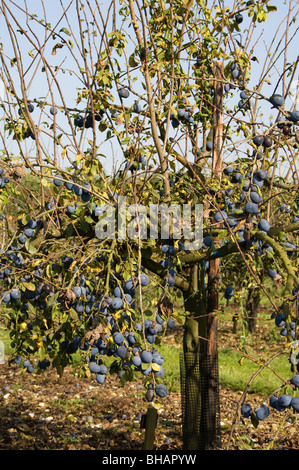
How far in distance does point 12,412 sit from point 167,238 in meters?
3.41

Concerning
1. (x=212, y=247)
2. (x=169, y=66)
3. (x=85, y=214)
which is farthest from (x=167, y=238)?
(x=169, y=66)

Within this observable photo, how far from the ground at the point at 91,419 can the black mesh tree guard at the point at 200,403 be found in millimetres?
228

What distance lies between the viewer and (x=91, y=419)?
16.4ft

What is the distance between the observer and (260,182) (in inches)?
93.5

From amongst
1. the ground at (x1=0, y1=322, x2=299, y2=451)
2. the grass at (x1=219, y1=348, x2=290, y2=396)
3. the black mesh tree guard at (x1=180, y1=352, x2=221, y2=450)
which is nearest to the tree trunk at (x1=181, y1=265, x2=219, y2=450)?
the black mesh tree guard at (x1=180, y1=352, x2=221, y2=450)

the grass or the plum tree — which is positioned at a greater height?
the plum tree

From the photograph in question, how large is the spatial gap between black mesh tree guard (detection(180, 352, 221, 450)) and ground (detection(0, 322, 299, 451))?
228mm

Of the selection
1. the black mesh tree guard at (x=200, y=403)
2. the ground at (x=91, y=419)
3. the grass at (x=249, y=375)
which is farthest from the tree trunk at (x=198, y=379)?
the grass at (x=249, y=375)

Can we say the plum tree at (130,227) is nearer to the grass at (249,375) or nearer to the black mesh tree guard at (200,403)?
the black mesh tree guard at (200,403)

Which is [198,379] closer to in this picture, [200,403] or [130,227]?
[200,403]

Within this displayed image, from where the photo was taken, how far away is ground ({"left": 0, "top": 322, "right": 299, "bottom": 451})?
14.1 feet

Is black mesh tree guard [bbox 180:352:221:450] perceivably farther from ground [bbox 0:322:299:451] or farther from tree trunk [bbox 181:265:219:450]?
ground [bbox 0:322:299:451]

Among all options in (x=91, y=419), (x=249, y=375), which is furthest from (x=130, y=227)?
(x=249, y=375)
